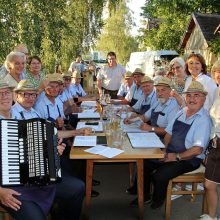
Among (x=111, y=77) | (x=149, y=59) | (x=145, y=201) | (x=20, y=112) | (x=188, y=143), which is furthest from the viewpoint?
(x=149, y=59)

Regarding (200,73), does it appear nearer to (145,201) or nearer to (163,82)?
(163,82)

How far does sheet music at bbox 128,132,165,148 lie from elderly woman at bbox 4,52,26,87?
217cm

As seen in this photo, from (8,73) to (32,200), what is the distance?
112 inches

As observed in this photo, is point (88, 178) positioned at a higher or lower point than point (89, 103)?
lower

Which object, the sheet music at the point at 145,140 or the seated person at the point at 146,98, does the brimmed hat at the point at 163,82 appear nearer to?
the sheet music at the point at 145,140

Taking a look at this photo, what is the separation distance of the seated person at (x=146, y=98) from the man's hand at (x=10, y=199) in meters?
3.07

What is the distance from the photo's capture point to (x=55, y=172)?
2625 millimetres

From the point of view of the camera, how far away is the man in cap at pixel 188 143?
3.46 meters

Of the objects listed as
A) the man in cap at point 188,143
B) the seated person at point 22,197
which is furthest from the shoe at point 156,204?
the seated person at point 22,197

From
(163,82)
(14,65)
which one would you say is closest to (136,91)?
(163,82)

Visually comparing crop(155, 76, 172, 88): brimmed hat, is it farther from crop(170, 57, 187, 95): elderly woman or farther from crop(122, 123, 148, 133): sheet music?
crop(170, 57, 187, 95): elderly woman

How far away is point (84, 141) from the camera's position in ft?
11.2

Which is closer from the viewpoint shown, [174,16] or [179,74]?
[179,74]

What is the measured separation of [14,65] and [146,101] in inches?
86.4
